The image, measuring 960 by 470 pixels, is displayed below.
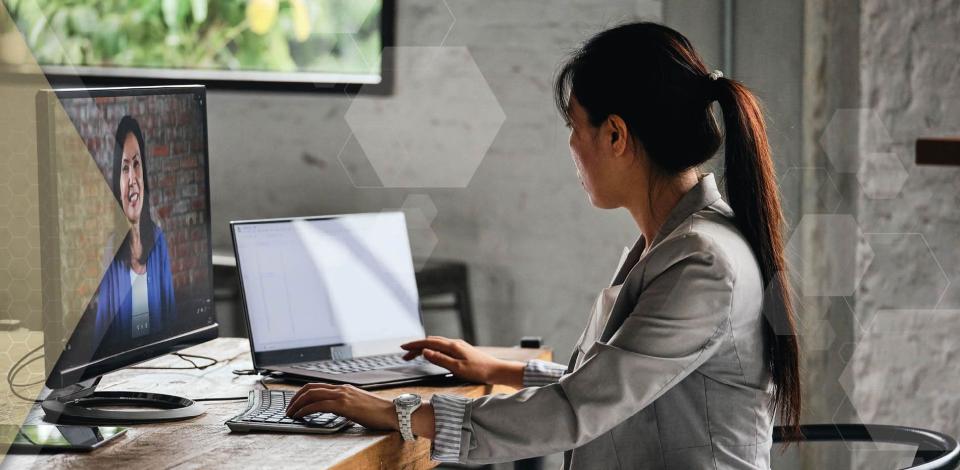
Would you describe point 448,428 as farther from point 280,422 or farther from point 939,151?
point 939,151

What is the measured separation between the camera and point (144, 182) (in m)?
1.59

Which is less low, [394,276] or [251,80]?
[251,80]

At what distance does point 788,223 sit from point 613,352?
1.32 metres

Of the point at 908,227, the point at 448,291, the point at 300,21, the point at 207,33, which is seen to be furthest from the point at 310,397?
the point at 207,33

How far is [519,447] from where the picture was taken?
1341 mm

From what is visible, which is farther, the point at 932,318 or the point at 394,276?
the point at 932,318

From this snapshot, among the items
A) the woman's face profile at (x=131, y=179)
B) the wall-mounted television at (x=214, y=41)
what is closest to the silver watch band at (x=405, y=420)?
the woman's face profile at (x=131, y=179)

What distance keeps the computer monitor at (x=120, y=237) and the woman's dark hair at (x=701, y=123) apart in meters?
0.67

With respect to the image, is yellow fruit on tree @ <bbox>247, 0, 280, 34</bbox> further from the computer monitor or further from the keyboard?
the keyboard

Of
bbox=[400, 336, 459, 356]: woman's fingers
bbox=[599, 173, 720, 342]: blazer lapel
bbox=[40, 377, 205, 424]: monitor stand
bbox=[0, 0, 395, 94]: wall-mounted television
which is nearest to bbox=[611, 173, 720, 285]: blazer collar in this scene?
bbox=[599, 173, 720, 342]: blazer lapel

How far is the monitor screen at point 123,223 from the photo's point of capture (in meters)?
1.40

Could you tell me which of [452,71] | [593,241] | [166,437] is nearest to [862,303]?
[593,241]

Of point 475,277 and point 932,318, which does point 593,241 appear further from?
point 932,318

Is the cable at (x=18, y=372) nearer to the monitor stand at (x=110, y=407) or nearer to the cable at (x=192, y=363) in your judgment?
the monitor stand at (x=110, y=407)
